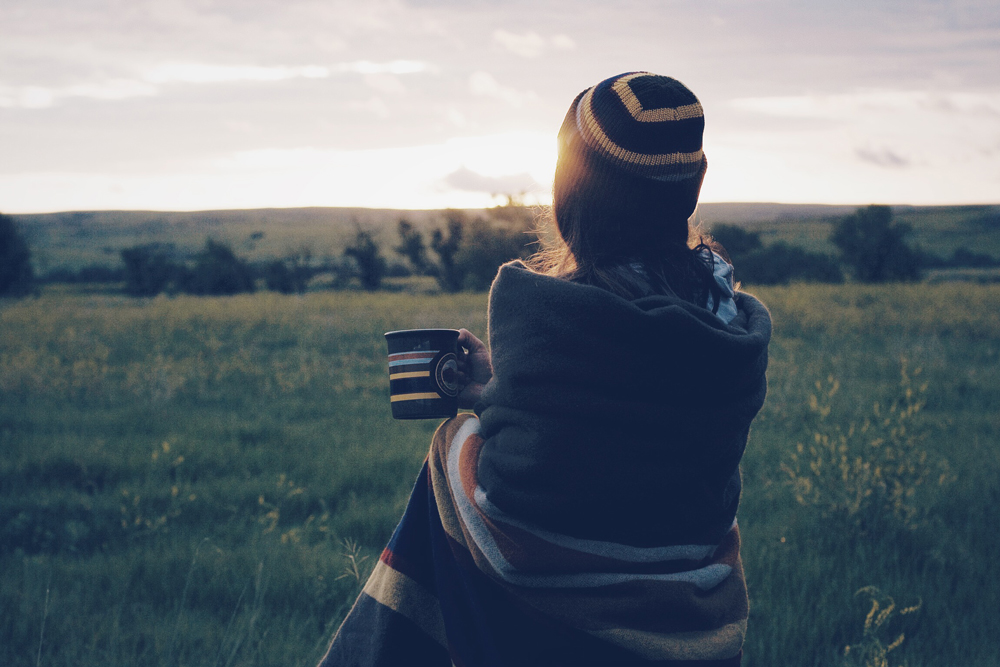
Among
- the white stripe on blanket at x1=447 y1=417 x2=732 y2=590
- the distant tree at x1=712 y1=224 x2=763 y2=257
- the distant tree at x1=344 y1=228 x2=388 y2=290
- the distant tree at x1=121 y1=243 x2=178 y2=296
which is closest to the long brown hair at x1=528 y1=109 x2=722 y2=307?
the white stripe on blanket at x1=447 y1=417 x2=732 y2=590

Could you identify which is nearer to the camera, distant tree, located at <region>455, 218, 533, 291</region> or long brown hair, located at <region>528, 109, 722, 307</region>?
long brown hair, located at <region>528, 109, 722, 307</region>

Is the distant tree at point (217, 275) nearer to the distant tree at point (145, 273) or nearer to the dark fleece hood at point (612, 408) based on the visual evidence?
the distant tree at point (145, 273)

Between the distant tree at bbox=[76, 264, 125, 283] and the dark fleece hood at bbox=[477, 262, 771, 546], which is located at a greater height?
the distant tree at bbox=[76, 264, 125, 283]

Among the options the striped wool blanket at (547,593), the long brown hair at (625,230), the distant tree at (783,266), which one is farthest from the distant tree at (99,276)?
the long brown hair at (625,230)

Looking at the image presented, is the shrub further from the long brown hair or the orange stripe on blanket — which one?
the long brown hair

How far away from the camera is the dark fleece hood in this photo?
99 cm

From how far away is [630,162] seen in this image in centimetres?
104

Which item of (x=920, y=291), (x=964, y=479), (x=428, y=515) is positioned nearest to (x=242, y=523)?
(x=428, y=515)

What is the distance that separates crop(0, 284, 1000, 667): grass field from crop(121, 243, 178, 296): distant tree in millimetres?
32648

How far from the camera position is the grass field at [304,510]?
7.86ft

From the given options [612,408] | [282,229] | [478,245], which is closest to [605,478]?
[612,408]

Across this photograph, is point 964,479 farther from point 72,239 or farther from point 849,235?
point 72,239

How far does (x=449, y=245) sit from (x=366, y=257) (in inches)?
221

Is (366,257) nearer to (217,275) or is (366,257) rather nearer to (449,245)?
(449,245)
